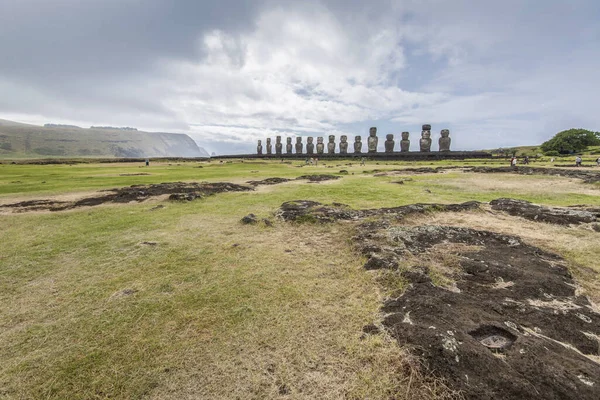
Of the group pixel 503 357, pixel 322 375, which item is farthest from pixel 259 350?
pixel 503 357

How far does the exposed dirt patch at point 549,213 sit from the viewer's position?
10.4 meters

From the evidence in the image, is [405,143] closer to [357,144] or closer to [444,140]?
[444,140]

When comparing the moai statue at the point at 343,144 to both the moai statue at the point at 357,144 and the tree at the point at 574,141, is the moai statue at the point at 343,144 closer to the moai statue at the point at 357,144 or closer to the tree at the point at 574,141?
the moai statue at the point at 357,144

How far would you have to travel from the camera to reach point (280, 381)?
361cm

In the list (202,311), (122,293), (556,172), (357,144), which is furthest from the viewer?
(357,144)

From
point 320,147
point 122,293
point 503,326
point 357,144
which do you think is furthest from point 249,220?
point 320,147

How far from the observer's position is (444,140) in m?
52.1

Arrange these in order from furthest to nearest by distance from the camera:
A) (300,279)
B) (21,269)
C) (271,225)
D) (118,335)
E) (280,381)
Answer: (271,225), (21,269), (300,279), (118,335), (280,381)

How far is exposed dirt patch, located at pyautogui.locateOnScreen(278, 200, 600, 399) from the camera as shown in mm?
3268

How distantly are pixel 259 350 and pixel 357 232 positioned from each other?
20.3ft

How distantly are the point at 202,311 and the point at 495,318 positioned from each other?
17.2ft

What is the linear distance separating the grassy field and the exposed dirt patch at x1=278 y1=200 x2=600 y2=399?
394 millimetres

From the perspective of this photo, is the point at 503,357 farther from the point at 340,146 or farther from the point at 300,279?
the point at 340,146

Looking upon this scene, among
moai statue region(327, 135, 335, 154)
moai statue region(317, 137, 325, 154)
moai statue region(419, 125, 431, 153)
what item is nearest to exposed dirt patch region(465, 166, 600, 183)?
moai statue region(419, 125, 431, 153)
